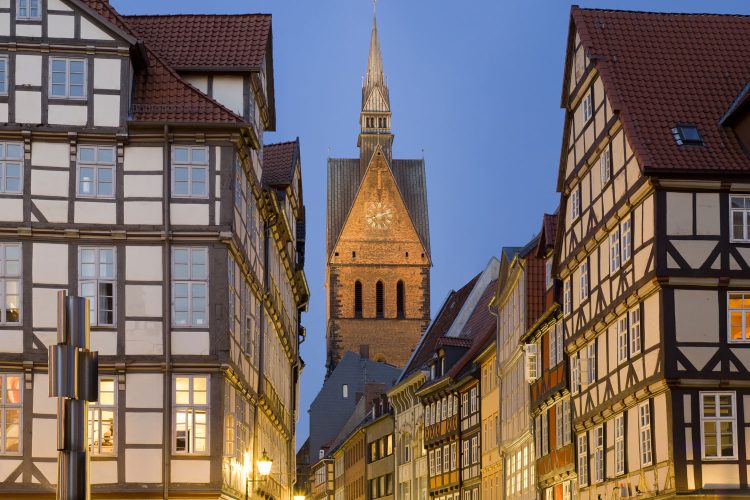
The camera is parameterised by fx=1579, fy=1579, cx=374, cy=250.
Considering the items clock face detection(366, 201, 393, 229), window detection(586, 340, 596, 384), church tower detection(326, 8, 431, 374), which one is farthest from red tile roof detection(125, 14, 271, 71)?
clock face detection(366, 201, 393, 229)

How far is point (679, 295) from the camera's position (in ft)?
113

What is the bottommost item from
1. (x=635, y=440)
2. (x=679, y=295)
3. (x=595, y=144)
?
(x=635, y=440)

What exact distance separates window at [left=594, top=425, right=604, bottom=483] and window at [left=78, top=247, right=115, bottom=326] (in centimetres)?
1298

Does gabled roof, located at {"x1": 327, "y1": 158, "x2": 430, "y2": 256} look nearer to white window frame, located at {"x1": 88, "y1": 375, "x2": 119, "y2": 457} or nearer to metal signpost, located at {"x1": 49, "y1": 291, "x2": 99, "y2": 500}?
white window frame, located at {"x1": 88, "y1": 375, "x2": 119, "y2": 457}

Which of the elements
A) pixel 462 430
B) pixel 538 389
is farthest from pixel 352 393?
pixel 538 389

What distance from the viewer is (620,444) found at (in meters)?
38.0

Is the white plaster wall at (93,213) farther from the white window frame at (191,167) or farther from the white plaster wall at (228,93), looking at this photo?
the white plaster wall at (228,93)

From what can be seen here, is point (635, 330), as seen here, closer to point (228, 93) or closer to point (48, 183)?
point (228, 93)

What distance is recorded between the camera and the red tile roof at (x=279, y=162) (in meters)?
52.9

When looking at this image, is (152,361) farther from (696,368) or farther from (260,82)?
(696,368)

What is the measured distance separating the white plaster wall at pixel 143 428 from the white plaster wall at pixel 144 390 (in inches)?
10.4

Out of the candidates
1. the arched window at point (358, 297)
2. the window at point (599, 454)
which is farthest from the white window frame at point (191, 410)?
the arched window at point (358, 297)

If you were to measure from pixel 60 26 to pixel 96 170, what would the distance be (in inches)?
133

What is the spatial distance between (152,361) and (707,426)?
12.2 m
